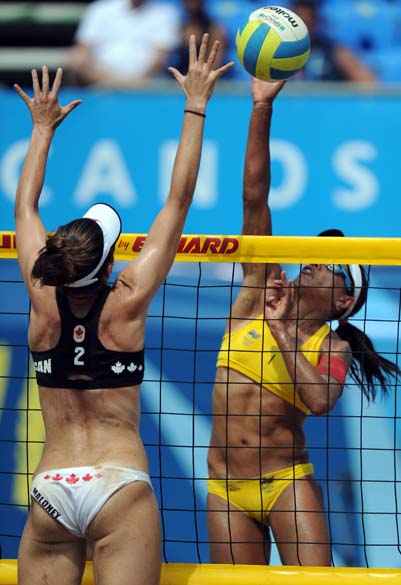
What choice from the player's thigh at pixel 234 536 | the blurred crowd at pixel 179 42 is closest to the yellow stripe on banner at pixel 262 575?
the player's thigh at pixel 234 536

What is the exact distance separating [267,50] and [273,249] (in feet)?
3.27

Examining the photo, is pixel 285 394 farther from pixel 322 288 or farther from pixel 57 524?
pixel 57 524

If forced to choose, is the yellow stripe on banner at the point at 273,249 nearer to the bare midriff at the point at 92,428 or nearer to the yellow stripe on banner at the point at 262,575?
the bare midriff at the point at 92,428

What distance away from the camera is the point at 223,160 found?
8.20m

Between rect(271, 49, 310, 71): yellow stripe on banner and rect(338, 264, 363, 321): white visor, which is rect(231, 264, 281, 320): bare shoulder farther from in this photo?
rect(271, 49, 310, 71): yellow stripe on banner

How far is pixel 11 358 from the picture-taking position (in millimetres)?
5703

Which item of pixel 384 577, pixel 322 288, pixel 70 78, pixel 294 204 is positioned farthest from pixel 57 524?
pixel 70 78

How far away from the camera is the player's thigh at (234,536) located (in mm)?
4949

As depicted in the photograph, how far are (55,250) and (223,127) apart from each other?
4.78 metres

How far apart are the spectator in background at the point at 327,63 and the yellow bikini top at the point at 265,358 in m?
4.97

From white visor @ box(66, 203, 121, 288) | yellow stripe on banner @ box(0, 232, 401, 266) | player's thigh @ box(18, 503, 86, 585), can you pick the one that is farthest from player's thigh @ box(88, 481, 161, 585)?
yellow stripe on banner @ box(0, 232, 401, 266)

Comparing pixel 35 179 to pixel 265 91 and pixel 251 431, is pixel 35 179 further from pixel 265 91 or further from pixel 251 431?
pixel 251 431

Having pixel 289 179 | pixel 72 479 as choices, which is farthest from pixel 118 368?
pixel 289 179

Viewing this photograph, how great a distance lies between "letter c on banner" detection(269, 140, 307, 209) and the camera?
809cm
